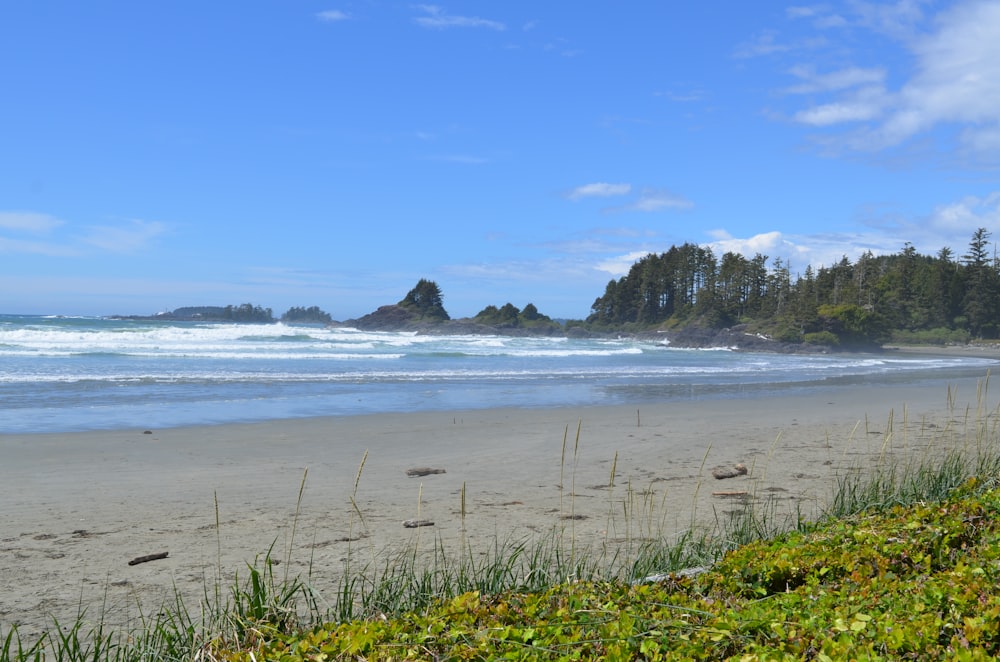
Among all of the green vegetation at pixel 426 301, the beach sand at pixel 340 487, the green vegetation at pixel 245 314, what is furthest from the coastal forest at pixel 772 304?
the beach sand at pixel 340 487

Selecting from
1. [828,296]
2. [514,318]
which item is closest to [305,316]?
[514,318]

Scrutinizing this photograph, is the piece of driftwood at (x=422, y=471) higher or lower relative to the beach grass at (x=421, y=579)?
lower

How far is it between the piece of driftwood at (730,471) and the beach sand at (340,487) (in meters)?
0.11

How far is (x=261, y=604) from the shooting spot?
3496mm

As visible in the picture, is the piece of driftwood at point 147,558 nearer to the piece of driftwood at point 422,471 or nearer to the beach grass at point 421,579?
the beach grass at point 421,579

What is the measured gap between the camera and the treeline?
6341 cm

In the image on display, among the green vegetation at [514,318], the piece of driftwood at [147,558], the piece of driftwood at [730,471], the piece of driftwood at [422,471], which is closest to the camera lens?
the piece of driftwood at [147,558]

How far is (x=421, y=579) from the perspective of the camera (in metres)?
4.34

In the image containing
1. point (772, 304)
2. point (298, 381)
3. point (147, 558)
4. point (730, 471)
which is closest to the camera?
point (147, 558)

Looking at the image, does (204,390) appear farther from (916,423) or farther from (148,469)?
(916,423)

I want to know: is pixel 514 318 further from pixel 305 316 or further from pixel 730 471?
pixel 730 471

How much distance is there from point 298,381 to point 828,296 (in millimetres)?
65863

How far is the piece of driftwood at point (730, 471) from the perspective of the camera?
8.57 metres

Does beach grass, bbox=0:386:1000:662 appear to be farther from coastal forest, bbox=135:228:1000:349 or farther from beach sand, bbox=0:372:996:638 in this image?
coastal forest, bbox=135:228:1000:349
